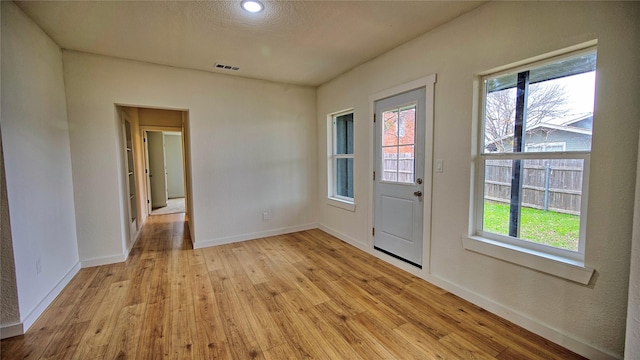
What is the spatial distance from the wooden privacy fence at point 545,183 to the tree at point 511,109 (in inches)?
8.3

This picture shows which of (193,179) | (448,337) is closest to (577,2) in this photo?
(448,337)

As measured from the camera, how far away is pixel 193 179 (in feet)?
12.0

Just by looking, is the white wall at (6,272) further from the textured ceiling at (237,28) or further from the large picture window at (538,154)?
the large picture window at (538,154)

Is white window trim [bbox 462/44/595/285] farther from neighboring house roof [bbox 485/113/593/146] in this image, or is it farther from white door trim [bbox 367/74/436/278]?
white door trim [bbox 367/74/436/278]

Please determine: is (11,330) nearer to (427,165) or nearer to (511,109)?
(427,165)

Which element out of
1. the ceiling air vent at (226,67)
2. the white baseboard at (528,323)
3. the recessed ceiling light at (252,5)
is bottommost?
the white baseboard at (528,323)

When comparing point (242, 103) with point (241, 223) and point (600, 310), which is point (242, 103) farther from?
point (600, 310)

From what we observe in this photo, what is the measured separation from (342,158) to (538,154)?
2574mm

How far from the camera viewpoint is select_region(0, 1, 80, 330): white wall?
1.93 metres

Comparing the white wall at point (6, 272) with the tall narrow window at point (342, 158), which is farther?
the tall narrow window at point (342, 158)

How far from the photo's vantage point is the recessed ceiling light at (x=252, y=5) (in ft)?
6.65

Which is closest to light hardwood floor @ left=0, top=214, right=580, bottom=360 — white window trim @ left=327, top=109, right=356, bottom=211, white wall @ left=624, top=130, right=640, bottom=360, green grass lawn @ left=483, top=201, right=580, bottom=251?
white wall @ left=624, top=130, right=640, bottom=360

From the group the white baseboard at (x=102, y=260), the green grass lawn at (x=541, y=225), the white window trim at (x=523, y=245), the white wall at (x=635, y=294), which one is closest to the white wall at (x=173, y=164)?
the white baseboard at (x=102, y=260)

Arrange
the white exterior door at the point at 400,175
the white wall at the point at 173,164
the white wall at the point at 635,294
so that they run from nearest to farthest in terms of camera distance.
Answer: the white wall at the point at 635,294
the white exterior door at the point at 400,175
the white wall at the point at 173,164
